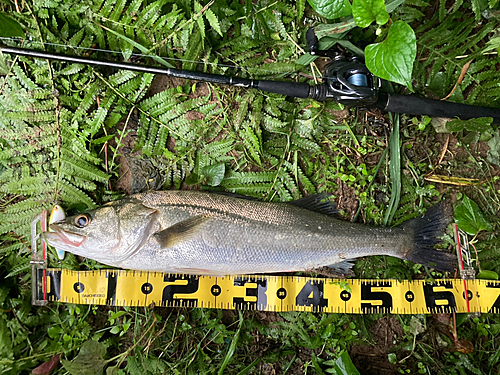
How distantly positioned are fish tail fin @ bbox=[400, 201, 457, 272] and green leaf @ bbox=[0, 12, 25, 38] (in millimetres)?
4245

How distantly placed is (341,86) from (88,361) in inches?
142

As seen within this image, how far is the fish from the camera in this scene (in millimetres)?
2941

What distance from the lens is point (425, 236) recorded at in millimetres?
3314

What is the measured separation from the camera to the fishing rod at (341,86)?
2.99 metres

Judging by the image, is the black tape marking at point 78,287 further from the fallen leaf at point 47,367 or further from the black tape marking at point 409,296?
the black tape marking at point 409,296

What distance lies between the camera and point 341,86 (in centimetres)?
304

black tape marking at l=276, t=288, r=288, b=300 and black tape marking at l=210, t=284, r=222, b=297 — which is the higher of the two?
black tape marking at l=210, t=284, r=222, b=297

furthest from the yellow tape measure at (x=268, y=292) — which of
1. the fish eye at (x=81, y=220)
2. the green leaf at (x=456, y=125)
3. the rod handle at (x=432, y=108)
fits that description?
the rod handle at (x=432, y=108)

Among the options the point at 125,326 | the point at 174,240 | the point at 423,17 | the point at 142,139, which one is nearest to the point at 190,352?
the point at 125,326

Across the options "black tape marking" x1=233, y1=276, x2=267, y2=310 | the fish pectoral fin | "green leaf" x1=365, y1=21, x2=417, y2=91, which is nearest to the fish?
the fish pectoral fin

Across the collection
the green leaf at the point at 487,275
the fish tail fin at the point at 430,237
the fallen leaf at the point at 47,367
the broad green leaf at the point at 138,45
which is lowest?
the fallen leaf at the point at 47,367

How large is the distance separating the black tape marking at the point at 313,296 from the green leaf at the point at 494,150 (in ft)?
7.67

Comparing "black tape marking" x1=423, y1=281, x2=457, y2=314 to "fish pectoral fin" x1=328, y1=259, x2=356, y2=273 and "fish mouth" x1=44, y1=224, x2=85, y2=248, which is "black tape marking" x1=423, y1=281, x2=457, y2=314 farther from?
"fish mouth" x1=44, y1=224, x2=85, y2=248

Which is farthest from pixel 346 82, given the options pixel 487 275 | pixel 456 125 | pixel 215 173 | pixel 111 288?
pixel 111 288
